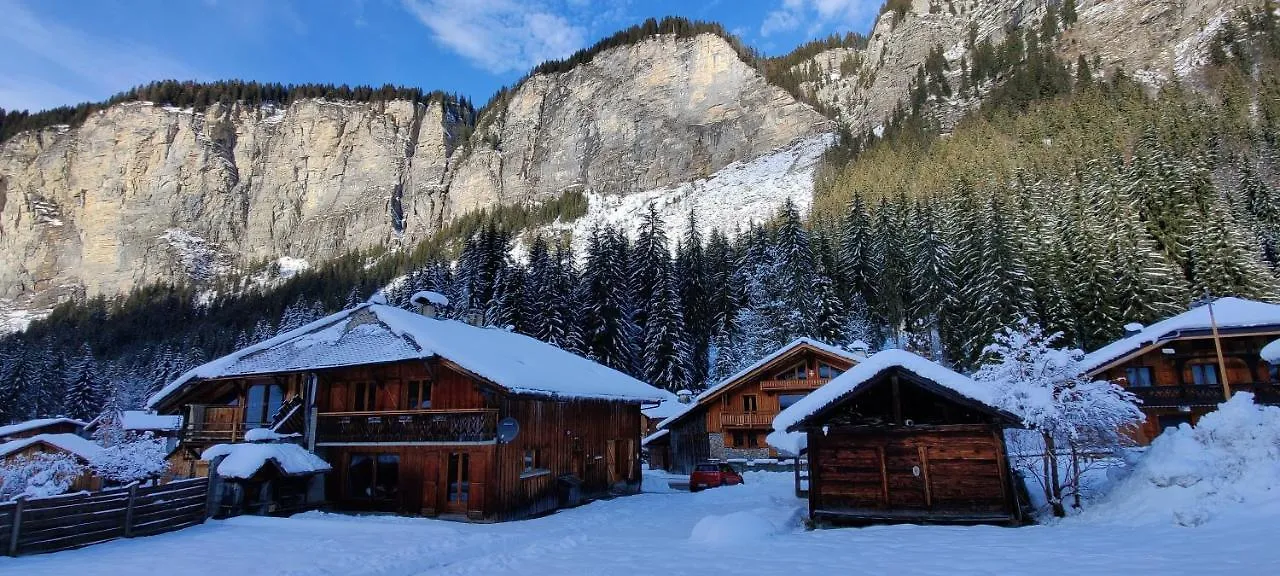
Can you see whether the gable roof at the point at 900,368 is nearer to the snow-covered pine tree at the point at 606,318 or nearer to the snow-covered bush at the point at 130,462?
the snow-covered bush at the point at 130,462

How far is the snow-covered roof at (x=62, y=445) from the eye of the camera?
28.6 metres

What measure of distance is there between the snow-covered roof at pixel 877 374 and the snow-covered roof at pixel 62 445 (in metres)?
29.2

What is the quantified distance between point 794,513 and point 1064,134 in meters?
72.8

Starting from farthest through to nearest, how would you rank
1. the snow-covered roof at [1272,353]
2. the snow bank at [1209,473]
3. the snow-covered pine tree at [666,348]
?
the snow-covered pine tree at [666,348] → the snow-covered roof at [1272,353] → the snow bank at [1209,473]

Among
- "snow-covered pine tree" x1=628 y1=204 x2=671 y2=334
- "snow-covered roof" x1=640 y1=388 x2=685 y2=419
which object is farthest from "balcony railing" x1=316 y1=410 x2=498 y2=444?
"snow-covered pine tree" x1=628 y1=204 x2=671 y2=334

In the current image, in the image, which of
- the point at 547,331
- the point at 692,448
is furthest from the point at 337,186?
the point at 692,448

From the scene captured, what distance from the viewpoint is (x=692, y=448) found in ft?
129

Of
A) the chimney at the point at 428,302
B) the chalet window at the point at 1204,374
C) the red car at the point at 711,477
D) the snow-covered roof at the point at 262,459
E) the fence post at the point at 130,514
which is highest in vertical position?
the chimney at the point at 428,302

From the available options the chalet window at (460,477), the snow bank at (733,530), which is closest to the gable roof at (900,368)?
the snow bank at (733,530)

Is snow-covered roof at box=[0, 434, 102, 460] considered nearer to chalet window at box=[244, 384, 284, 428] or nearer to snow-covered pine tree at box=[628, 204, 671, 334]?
chalet window at box=[244, 384, 284, 428]

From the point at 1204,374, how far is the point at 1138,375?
2.59 metres

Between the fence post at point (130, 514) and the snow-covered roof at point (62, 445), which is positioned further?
the snow-covered roof at point (62, 445)

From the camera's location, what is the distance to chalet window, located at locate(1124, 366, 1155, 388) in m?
32.3

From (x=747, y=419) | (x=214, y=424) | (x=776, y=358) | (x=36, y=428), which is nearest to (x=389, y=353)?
(x=214, y=424)
